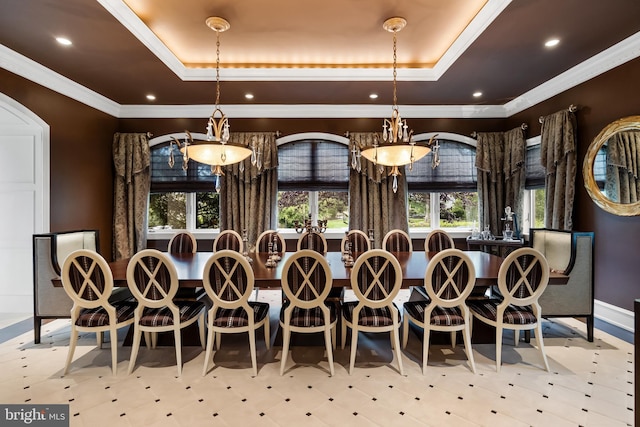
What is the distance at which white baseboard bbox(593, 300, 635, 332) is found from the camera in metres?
3.07

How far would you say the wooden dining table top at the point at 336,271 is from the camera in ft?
7.93

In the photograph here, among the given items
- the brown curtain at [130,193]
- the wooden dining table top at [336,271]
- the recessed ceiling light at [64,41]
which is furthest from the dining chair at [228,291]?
the brown curtain at [130,193]

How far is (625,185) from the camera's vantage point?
3018mm

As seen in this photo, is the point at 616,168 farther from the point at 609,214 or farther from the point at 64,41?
the point at 64,41

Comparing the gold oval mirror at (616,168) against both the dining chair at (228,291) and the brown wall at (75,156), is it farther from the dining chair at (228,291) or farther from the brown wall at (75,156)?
the brown wall at (75,156)

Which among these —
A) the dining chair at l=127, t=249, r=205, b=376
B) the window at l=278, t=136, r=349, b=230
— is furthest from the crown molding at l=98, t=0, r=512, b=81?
the dining chair at l=127, t=249, r=205, b=376

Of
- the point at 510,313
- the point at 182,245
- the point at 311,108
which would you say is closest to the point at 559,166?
the point at 510,313

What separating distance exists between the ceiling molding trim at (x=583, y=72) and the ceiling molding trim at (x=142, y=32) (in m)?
4.46

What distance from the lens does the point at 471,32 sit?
9.37 ft

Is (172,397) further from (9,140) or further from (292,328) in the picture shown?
(9,140)

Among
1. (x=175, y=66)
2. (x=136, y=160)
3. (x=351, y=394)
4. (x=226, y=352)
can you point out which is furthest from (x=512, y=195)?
(x=136, y=160)

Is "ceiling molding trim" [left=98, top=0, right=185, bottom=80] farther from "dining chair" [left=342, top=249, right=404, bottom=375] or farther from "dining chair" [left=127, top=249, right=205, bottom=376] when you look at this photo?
"dining chair" [left=342, top=249, right=404, bottom=375]

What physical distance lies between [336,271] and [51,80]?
156 inches

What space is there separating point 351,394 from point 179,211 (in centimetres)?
417
